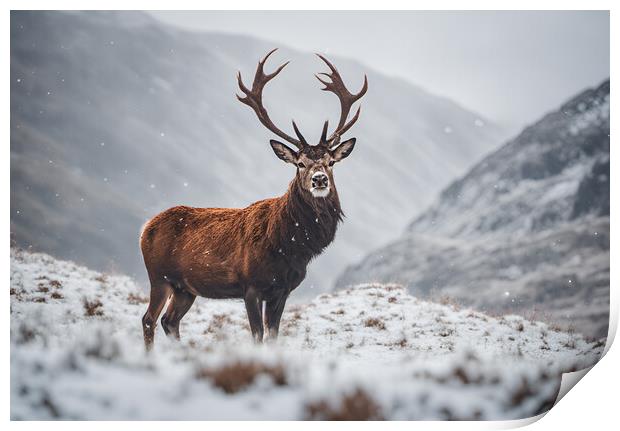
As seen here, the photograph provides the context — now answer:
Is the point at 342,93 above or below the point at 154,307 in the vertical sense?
above

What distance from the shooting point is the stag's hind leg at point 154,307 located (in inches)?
268

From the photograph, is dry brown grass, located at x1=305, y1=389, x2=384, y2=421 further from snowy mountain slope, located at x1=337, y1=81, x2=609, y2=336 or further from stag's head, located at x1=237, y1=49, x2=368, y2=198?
snowy mountain slope, located at x1=337, y1=81, x2=609, y2=336

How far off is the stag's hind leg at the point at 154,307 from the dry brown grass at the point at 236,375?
1843 millimetres

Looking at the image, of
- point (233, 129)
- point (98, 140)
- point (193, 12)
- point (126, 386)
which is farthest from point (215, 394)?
point (233, 129)

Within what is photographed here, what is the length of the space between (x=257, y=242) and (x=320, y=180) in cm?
91

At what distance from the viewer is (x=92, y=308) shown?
7.38 metres

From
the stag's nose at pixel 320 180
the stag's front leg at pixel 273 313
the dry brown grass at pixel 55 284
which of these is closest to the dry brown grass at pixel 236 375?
the stag's front leg at pixel 273 313

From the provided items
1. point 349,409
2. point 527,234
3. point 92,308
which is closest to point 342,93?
point 349,409

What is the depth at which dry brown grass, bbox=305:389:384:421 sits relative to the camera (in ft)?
16.8

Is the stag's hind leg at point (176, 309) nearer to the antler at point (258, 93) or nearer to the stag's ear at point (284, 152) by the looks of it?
the stag's ear at point (284, 152)

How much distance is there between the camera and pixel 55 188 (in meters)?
7.70

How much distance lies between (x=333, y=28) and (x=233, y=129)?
12919 millimetres

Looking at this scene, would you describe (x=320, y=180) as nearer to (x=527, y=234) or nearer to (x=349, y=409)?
(x=349, y=409)

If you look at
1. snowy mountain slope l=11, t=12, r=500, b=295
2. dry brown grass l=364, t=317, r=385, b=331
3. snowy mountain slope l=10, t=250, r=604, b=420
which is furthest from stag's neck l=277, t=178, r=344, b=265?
dry brown grass l=364, t=317, r=385, b=331
